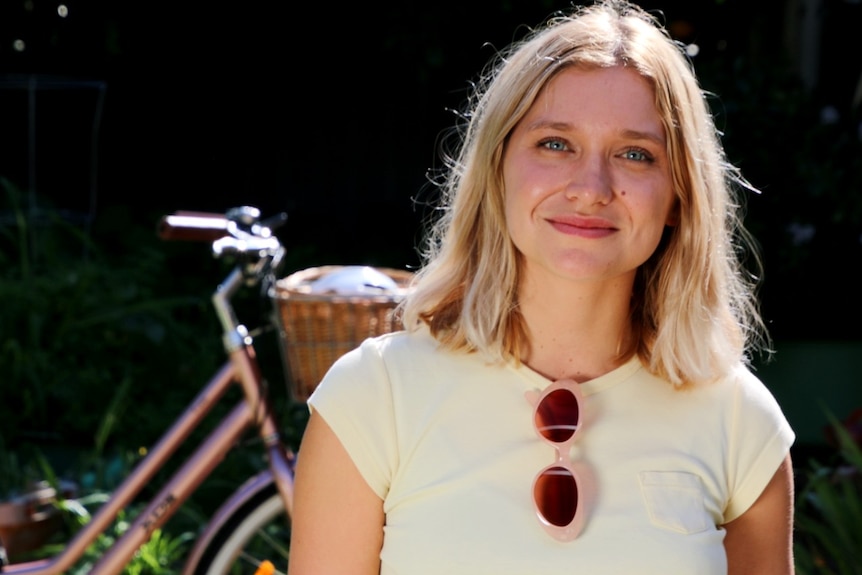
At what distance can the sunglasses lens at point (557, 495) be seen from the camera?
159cm

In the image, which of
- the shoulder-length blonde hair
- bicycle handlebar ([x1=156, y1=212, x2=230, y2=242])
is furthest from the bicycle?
the shoulder-length blonde hair

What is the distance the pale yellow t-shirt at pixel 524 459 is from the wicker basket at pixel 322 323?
3.42ft

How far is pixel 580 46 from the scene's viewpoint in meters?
1.69

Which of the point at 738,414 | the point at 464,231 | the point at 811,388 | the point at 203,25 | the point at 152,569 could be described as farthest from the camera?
the point at 203,25

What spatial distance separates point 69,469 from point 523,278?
10.5ft

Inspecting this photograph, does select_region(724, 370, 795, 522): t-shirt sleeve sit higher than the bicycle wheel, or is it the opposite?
select_region(724, 370, 795, 522): t-shirt sleeve

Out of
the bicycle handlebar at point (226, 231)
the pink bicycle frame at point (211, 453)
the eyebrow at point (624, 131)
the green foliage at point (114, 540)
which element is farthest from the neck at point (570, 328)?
the green foliage at point (114, 540)

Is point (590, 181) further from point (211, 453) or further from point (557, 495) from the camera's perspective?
point (211, 453)

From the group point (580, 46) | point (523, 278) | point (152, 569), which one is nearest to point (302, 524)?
point (523, 278)

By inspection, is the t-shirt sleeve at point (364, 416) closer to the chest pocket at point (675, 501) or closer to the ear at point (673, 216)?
the chest pocket at point (675, 501)

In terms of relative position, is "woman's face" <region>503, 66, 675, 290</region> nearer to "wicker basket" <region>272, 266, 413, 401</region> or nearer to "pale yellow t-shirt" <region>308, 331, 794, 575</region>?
"pale yellow t-shirt" <region>308, 331, 794, 575</region>

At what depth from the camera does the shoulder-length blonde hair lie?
66.6 inches

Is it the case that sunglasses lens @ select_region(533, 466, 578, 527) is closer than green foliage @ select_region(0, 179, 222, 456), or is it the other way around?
sunglasses lens @ select_region(533, 466, 578, 527)

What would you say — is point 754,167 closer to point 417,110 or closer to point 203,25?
point 417,110
